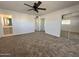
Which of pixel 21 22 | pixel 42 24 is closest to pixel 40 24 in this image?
pixel 42 24

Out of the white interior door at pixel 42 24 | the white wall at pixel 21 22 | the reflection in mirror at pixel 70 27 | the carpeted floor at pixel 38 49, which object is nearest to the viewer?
the carpeted floor at pixel 38 49

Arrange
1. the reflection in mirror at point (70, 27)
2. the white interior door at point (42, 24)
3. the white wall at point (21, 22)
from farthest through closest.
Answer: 1. the white interior door at point (42, 24)
2. the white wall at point (21, 22)
3. the reflection in mirror at point (70, 27)

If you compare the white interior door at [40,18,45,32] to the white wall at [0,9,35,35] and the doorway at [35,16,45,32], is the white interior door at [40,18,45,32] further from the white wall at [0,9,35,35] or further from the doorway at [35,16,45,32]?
the white wall at [0,9,35,35]

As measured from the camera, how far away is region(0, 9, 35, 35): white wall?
7.78 metres

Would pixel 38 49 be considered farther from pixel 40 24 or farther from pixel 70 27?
pixel 40 24

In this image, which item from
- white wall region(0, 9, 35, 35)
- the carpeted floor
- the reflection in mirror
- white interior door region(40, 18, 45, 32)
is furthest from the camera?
white interior door region(40, 18, 45, 32)

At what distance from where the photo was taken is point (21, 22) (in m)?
8.73

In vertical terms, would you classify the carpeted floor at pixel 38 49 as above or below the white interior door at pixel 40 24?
below

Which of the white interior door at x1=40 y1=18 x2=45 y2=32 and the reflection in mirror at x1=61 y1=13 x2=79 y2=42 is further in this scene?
the white interior door at x1=40 y1=18 x2=45 y2=32

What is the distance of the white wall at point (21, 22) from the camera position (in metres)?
7.78

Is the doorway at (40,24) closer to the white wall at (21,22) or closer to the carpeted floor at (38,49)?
the white wall at (21,22)

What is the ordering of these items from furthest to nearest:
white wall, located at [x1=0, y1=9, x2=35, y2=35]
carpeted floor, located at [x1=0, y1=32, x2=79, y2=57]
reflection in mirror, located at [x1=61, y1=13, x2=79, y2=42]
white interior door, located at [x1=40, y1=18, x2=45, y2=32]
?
white interior door, located at [x1=40, y1=18, x2=45, y2=32] < white wall, located at [x1=0, y1=9, x2=35, y2=35] < reflection in mirror, located at [x1=61, y1=13, x2=79, y2=42] < carpeted floor, located at [x1=0, y1=32, x2=79, y2=57]

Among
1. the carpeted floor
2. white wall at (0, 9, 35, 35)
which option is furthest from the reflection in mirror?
white wall at (0, 9, 35, 35)

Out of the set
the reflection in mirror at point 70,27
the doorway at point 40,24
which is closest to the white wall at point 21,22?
the doorway at point 40,24
